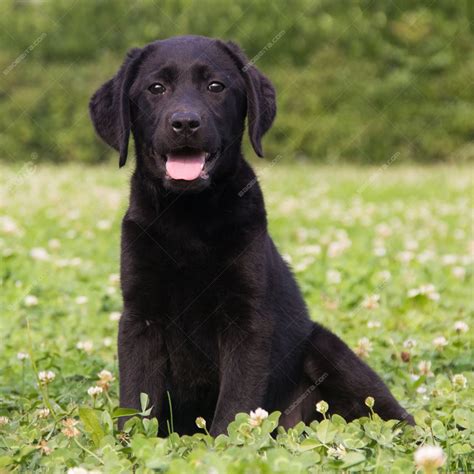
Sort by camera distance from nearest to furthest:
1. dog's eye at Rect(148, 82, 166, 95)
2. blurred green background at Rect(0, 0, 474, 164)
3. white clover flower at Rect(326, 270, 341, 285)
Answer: dog's eye at Rect(148, 82, 166, 95) → white clover flower at Rect(326, 270, 341, 285) → blurred green background at Rect(0, 0, 474, 164)

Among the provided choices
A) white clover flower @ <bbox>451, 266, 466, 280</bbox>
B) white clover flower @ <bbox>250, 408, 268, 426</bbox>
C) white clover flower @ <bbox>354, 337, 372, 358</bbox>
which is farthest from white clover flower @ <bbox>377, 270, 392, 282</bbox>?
white clover flower @ <bbox>250, 408, 268, 426</bbox>

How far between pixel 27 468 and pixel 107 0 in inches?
562

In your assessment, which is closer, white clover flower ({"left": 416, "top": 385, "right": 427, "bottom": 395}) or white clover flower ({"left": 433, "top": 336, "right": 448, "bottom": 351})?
white clover flower ({"left": 416, "top": 385, "right": 427, "bottom": 395})

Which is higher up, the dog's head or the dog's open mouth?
the dog's head

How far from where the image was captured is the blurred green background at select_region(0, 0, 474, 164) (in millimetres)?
15195

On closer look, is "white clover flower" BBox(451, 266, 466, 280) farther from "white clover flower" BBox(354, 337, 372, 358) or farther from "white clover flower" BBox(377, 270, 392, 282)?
"white clover flower" BBox(354, 337, 372, 358)

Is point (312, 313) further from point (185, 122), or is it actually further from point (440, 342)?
point (185, 122)

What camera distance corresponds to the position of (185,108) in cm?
321

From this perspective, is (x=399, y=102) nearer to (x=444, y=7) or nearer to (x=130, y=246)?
(x=444, y=7)

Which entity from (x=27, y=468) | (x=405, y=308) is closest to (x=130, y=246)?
(x=27, y=468)

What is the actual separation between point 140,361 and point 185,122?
34.6 inches

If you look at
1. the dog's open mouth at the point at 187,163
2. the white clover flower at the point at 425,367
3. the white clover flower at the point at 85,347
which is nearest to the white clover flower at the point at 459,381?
the white clover flower at the point at 425,367

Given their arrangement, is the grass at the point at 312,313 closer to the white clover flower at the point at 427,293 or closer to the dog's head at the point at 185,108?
the white clover flower at the point at 427,293

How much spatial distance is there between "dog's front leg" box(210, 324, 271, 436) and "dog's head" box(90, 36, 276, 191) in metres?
0.58
